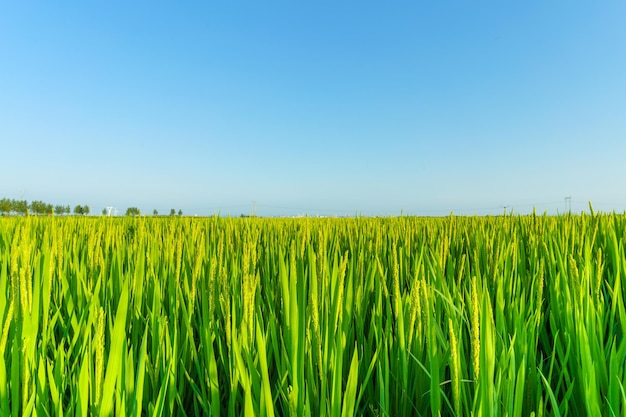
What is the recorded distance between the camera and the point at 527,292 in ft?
4.17

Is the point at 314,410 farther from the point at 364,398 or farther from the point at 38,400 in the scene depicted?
the point at 38,400

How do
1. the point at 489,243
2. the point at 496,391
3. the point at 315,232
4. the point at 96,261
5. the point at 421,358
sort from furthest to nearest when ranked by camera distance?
1. the point at 315,232
2. the point at 489,243
3. the point at 96,261
4. the point at 421,358
5. the point at 496,391

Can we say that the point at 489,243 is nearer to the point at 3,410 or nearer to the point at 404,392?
the point at 404,392

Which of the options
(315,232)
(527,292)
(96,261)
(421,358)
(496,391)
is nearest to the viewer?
(496,391)

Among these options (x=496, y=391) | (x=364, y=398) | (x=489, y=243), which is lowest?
(x=364, y=398)

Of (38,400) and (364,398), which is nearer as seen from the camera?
(38,400)

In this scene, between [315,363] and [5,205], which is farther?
[5,205]

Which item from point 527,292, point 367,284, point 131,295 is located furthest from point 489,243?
point 131,295

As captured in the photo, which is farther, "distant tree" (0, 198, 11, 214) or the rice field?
"distant tree" (0, 198, 11, 214)

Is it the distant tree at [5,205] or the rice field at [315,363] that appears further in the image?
the distant tree at [5,205]

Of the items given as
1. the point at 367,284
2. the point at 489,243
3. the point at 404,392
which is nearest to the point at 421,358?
the point at 404,392

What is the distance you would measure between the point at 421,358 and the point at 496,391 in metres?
0.17

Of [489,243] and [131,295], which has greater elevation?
[489,243]

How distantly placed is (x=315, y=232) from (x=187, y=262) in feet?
3.72
